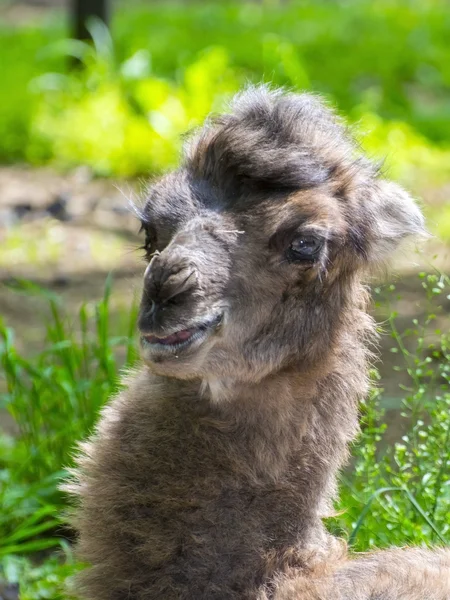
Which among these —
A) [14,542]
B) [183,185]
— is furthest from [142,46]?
[183,185]

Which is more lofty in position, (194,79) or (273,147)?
(194,79)

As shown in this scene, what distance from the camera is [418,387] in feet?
13.9

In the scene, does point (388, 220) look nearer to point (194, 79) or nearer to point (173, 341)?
point (173, 341)

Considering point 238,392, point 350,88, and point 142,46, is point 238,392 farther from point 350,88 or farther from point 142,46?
point 142,46

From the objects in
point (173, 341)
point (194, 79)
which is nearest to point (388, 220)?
point (173, 341)

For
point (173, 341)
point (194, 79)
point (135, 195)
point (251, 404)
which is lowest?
point (251, 404)

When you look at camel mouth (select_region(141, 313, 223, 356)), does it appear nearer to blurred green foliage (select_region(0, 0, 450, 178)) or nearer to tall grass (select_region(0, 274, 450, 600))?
tall grass (select_region(0, 274, 450, 600))

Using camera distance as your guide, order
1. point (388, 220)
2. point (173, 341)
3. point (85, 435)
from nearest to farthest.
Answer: point (173, 341), point (388, 220), point (85, 435)

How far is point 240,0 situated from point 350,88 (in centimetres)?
657

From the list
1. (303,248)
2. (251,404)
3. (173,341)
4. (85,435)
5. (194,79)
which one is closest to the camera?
(173,341)

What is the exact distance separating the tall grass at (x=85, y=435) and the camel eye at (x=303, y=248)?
2.49 ft

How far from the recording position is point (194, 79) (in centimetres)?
966

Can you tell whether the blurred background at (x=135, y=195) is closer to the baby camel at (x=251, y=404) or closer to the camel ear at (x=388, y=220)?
the camel ear at (x=388, y=220)

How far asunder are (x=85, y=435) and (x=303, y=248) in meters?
1.86
